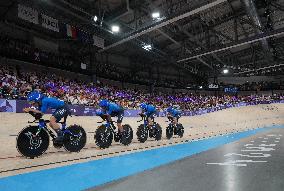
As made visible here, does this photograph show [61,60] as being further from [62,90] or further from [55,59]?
[62,90]

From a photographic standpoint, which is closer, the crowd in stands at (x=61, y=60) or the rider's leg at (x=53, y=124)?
the rider's leg at (x=53, y=124)

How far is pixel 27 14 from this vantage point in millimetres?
19000

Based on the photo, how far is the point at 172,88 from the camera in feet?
146

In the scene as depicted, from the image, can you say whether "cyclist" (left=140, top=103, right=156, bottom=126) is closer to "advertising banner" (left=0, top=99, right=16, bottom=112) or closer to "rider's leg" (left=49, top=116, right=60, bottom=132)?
"rider's leg" (left=49, top=116, right=60, bottom=132)

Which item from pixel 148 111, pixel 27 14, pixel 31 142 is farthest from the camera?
pixel 27 14

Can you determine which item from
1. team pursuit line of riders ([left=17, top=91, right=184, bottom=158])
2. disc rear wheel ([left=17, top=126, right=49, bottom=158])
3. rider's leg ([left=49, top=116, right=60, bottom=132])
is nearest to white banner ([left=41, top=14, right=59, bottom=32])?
team pursuit line of riders ([left=17, top=91, right=184, bottom=158])

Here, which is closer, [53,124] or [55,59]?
[53,124]

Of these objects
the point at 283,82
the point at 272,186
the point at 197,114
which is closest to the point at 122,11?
the point at 197,114

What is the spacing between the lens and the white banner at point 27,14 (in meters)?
18.6

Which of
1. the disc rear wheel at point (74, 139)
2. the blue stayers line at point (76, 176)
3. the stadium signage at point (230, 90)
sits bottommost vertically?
the blue stayers line at point (76, 176)

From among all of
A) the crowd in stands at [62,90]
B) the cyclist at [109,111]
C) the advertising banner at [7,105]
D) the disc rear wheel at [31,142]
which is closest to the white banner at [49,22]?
the crowd in stands at [62,90]

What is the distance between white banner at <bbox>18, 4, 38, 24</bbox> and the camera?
18.6 metres

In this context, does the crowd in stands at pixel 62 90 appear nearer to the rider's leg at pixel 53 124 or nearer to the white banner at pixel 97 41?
the rider's leg at pixel 53 124

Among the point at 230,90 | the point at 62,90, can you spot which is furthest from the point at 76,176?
the point at 230,90
